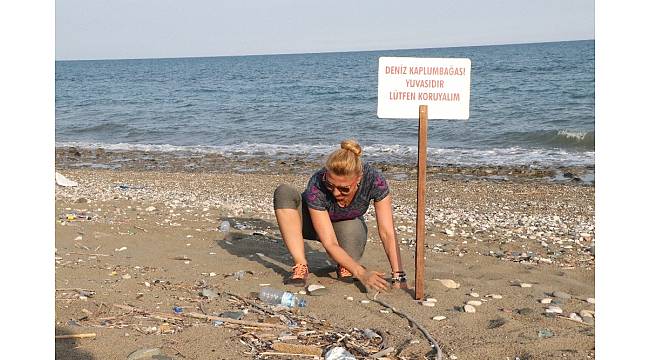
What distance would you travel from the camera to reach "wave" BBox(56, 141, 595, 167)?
55.8 ft

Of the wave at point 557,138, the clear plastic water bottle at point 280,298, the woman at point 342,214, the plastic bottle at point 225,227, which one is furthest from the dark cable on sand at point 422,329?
the wave at point 557,138

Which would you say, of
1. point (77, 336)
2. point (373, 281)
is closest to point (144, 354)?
point (77, 336)

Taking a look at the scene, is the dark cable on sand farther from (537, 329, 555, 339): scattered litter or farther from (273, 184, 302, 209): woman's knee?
(273, 184, 302, 209): woman's knee

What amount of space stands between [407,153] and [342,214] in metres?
12.8

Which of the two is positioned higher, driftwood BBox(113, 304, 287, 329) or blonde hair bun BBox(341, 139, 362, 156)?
blonde hair bun BBox(341, 139, 362, 156)

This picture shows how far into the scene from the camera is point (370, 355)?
14.4 feet

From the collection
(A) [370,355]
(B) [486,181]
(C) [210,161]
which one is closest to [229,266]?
(A) [370,355]

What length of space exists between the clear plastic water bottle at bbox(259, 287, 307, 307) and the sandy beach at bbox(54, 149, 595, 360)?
92 millimetres

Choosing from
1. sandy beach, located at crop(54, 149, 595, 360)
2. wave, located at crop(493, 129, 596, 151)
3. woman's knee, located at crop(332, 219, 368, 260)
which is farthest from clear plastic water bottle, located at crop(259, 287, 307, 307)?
wave, located at crop(493, 129, 596, 151)

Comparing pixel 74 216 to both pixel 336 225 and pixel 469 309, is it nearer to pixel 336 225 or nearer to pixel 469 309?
pixel 336 225

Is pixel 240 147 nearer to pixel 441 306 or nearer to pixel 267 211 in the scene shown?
pixel 267 211

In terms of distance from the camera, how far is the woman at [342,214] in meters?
5.70

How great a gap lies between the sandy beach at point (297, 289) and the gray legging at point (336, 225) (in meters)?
0.36

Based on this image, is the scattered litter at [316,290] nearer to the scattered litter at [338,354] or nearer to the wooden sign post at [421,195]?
the wooden sign post at [421,195]
